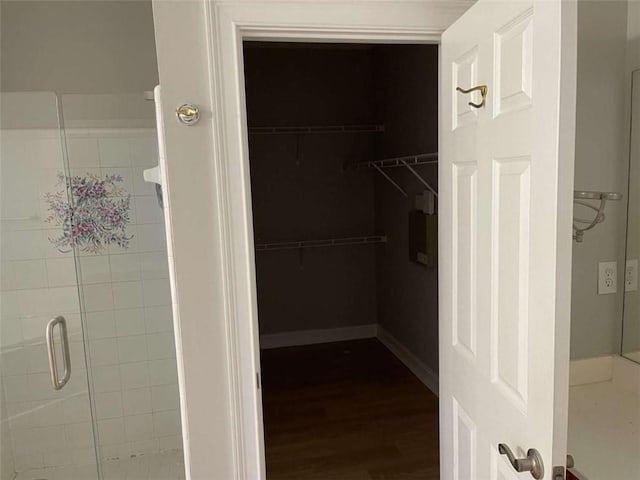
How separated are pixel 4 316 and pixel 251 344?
1.55 metres

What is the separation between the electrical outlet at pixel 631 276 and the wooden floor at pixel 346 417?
4.52 feet

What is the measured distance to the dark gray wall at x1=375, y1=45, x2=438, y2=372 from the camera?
10.8 feet

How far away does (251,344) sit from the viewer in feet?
4.98

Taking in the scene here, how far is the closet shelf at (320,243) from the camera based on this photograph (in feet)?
13.8

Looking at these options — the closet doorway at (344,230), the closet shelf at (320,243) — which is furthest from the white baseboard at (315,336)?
the closet shelf at (320,243)

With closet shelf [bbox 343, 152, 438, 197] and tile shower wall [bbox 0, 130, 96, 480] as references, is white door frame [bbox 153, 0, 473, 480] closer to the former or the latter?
tile shower wall [bbox 0, 130, 96, 480]

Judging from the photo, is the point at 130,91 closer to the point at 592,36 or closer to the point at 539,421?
the point at 592,36

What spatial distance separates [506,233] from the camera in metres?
1.18

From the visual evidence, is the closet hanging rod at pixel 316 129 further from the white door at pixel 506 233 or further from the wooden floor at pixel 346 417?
the white door at pixel 506 233

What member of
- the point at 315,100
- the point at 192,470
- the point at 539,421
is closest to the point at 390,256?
the point at 315,100

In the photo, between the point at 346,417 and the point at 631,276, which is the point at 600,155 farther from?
the point at 346,417

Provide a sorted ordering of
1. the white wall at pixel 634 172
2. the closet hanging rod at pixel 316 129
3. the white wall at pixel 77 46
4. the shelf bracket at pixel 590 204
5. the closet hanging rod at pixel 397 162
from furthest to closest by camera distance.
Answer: the closet hanging rod at pixel 316 129
the closet hanging rod at pixel 397 162
the white wall at pixel 77 46
the white wall at pixel 634 172
the shelf bracket at pixel 590 204

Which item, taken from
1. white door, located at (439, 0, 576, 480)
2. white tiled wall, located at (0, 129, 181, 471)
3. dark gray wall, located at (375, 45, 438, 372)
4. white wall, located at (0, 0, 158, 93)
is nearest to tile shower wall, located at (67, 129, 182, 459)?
white tiled wall, located at (0, 129, 181, 471)

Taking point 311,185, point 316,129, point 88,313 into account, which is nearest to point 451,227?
point 88,313
